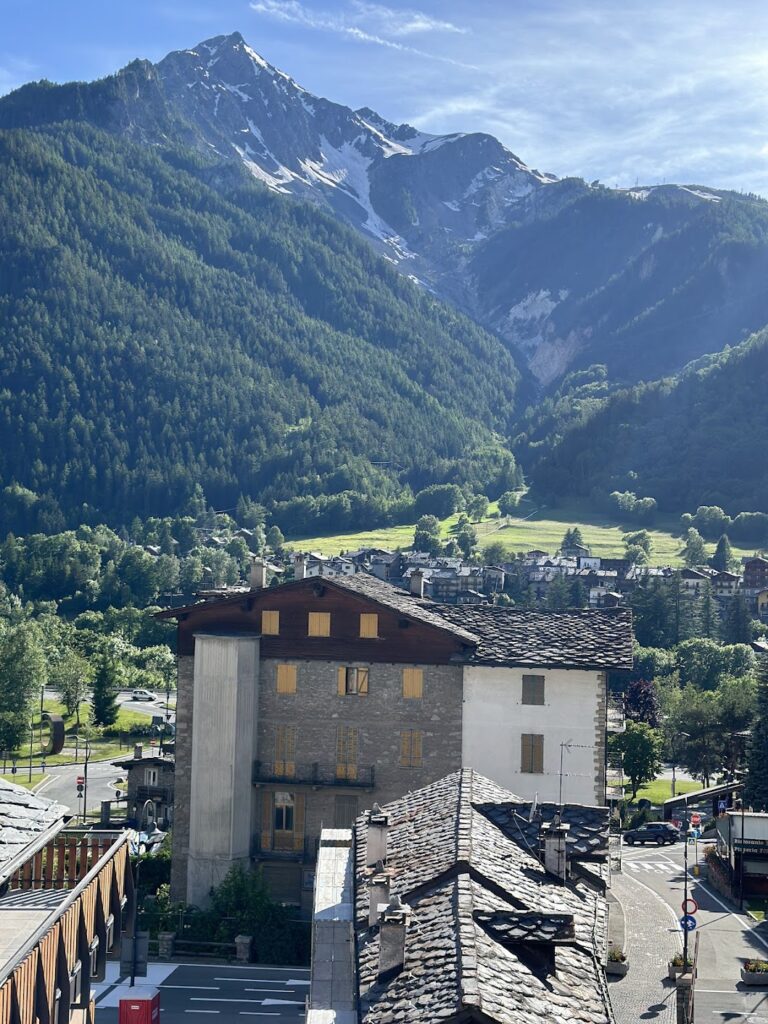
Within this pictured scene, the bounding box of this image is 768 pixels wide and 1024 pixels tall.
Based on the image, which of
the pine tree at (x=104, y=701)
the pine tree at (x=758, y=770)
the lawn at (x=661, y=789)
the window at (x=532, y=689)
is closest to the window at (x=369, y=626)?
the window at (x=532, y=689)

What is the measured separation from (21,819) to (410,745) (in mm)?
28727

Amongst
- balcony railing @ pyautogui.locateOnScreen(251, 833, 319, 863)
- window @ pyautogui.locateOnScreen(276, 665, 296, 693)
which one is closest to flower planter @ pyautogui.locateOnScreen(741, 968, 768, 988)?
balcony railing @ pyautogui.locateOnScreen(251, 833, 319, 863)

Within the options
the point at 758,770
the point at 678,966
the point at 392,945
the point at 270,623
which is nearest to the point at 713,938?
the point at 678,966

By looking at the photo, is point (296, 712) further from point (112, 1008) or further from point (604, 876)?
point (604, 876)

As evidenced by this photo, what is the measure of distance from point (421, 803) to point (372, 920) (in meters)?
9.85

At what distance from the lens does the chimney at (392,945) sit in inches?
967

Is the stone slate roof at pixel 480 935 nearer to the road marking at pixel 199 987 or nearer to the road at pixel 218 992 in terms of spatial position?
the road at pixel 218 992

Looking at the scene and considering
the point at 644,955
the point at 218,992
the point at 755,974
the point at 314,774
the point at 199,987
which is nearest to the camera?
the point at 755,974

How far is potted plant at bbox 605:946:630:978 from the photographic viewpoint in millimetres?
45500

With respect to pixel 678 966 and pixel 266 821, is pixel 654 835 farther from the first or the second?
pixel 678 966

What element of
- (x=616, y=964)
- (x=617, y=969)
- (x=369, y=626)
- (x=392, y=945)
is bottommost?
(x=617, y=969)

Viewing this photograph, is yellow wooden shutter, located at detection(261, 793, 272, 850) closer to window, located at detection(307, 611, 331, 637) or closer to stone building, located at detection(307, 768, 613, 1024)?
window, located at detection(307, 611, 331, 637)

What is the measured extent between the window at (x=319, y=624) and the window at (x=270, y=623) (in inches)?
48.1

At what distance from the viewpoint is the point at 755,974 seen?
44.5m
